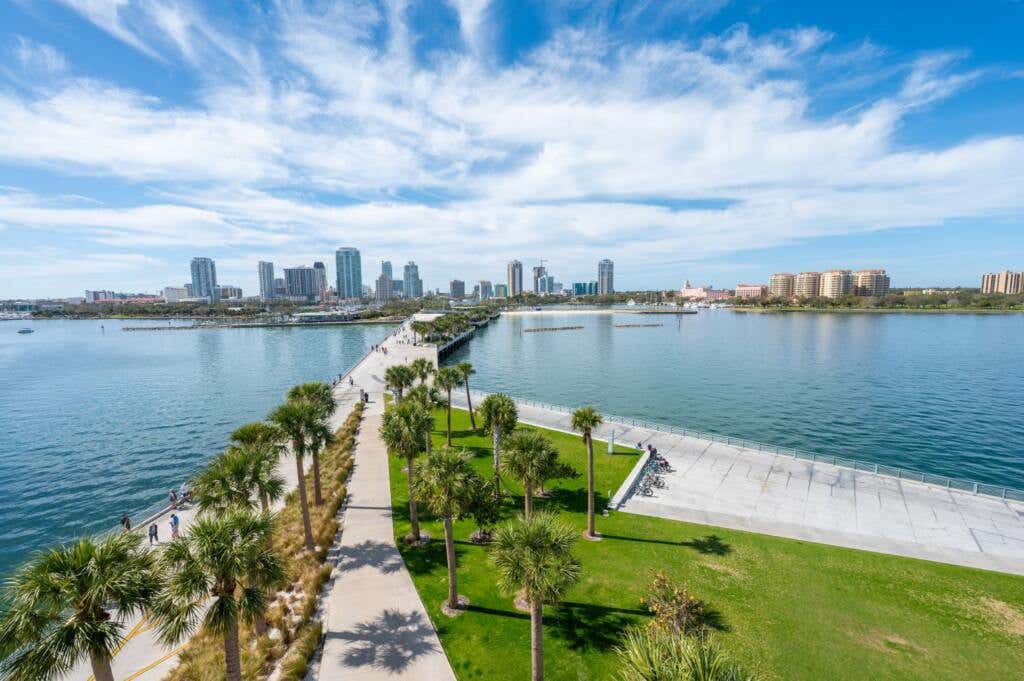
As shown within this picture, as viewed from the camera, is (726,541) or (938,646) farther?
(726,541)

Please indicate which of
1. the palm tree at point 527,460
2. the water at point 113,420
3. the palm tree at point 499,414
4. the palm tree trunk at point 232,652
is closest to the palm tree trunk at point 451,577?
the palm tree at point 527,460

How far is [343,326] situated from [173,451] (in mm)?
160374

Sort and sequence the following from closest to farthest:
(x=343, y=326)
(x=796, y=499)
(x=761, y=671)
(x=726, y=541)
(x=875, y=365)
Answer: (x=761, y=671), (x=726, y=541), (x=796, y=499), (x=875, y=365), (x=343, y=326)

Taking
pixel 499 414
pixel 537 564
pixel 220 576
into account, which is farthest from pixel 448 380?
pixel 220 576

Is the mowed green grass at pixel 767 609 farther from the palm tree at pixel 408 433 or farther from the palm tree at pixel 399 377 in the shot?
the palm tree at pixel 399 377

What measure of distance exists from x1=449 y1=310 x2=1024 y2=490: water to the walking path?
1325 centimetres

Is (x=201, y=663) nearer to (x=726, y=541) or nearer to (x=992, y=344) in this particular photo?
(x=726, y=541)

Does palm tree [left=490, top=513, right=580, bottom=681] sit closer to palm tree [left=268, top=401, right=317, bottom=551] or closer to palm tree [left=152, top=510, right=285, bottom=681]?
palm tree [left=152, top=510, right=285, bottom=681]

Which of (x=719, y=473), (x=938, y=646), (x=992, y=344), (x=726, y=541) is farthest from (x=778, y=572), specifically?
(x=992, y=344)

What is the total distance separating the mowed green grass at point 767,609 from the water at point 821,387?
24.4m

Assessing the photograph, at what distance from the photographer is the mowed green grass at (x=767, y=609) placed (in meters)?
14.9

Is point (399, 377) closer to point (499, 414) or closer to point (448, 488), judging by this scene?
point (499, 414)

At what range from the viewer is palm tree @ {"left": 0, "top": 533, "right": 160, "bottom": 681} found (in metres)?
9.66

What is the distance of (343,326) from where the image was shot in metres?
198
